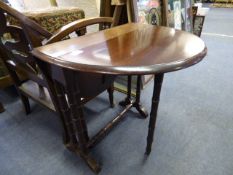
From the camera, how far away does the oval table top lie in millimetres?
593

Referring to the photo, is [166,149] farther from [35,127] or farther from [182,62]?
[35,127]

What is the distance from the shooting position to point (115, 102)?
168cm

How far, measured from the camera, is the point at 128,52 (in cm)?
71

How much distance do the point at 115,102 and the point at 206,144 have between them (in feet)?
2.65

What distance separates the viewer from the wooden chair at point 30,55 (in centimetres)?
84

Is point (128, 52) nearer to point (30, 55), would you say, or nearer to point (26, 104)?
point (30, 55)

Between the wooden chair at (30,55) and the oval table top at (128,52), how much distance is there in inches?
4.7

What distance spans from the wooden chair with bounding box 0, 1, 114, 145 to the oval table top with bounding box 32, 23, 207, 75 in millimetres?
121

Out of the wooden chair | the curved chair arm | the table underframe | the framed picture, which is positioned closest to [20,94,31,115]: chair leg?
the wooden chair

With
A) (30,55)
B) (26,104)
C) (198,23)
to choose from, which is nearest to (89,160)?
(30,55)

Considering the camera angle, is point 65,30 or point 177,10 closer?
point 65,30

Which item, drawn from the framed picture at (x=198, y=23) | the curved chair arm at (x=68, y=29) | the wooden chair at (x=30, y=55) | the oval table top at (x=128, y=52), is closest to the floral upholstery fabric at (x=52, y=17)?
the wooden chair at (x=30, y=55)

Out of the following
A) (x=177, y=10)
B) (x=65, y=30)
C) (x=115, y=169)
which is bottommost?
(x=115, y=169)

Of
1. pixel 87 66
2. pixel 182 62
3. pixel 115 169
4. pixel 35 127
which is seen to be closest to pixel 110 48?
pixel 87 66
